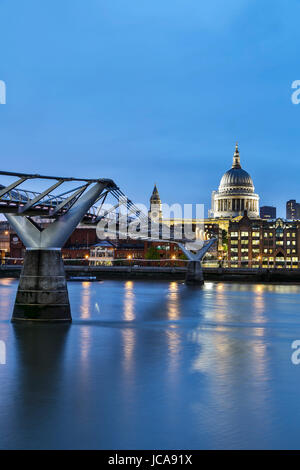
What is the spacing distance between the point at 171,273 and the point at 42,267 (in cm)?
8841

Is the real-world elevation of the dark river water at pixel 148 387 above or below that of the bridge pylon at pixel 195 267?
below

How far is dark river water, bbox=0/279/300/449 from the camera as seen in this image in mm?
16141

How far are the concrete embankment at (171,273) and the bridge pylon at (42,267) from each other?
84359 millimetres

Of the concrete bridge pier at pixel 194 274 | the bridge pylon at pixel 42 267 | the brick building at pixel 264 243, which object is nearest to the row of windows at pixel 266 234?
the brick building at pixel 264 243

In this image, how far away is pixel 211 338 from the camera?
35.5m

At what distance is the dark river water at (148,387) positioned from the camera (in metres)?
16.1

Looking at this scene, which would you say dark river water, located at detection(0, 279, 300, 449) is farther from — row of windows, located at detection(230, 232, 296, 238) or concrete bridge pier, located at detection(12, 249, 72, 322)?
row of windows, located at detection(230, 232, 296, 238)

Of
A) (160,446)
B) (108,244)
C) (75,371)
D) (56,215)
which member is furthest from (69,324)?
(108,244)

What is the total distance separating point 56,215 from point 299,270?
8717 centimetres

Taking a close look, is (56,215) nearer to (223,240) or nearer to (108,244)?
(108,244)

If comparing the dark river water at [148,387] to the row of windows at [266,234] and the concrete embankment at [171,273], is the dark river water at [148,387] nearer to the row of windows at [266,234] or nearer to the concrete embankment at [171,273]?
the concrete embankment at [171,273]

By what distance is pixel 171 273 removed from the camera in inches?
4756

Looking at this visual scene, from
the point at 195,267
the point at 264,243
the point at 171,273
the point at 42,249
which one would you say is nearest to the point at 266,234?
the point at 264,243

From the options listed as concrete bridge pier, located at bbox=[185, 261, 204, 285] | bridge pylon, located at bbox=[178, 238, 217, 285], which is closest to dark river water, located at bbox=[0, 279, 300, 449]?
bridge pylon, located at bbox=[178, 238, 217, 285]
